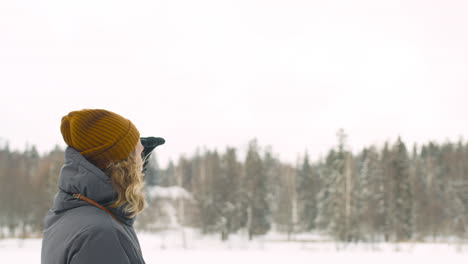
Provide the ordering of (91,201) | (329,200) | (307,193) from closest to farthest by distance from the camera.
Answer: (91,201)
(329,200)
(307,193)

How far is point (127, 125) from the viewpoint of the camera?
1516 mm

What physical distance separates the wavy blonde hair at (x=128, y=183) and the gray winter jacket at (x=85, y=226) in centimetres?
2

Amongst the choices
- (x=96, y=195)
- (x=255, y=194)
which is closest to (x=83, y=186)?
(x=96, y=195)

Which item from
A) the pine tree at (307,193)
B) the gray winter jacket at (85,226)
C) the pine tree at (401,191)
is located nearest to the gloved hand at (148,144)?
the gray winter jacket at (85,226)

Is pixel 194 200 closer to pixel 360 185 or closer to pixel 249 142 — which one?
pixel 249 142

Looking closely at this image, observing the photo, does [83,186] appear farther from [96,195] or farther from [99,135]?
[99,135]

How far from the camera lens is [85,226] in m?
1.25

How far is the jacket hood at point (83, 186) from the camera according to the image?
1.37m

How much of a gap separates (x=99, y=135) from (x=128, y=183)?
0.19m

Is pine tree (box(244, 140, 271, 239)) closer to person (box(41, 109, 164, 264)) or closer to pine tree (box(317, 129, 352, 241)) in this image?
pine tree (box(317, 129, 352, 241))

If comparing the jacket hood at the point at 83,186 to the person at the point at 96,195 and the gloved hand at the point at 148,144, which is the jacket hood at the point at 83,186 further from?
the gloved hand at the point at 148,144

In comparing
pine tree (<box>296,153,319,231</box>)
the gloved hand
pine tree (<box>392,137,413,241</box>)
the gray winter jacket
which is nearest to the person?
the gray winter jacket

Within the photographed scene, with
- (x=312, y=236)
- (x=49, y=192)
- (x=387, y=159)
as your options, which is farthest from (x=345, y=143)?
(x=49, y=192)

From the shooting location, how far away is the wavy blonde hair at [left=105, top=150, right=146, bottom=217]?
4.64 feet
